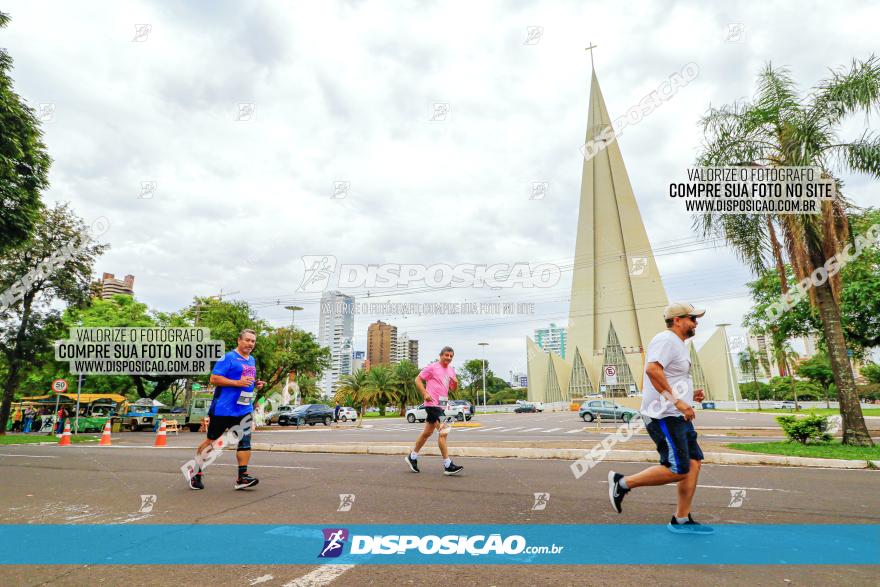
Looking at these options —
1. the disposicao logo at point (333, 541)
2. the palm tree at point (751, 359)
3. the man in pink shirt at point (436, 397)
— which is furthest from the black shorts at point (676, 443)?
the palm tree at point (751, 359)

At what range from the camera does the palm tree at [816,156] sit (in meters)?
10.5

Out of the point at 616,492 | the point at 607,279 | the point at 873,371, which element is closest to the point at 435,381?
the point at 616,492

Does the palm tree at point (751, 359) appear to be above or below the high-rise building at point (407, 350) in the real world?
below

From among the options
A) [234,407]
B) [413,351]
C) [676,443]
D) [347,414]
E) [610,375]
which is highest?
[413,351]

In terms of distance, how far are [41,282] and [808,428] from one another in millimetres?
28408

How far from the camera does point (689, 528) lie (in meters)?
3.63

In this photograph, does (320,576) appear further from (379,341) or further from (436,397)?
(379,341)

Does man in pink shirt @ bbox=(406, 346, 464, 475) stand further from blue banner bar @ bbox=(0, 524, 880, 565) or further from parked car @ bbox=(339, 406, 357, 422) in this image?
parked car @ bbox=(339, 406, 357, 422)

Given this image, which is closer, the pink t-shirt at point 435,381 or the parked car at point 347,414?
the pink t-shirt at point 435,381

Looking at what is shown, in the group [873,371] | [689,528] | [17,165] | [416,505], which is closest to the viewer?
[689,528]

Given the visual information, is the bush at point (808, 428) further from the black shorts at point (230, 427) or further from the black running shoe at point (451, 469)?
the black shorts at point (230, 427)

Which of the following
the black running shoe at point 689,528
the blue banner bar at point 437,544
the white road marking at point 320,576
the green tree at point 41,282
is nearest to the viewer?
the white road marking at point 320,576

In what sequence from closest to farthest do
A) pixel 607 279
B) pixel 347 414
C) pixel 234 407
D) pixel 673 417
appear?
1. pixel 673 417
2. pixel 234 407
3. pixel 347 414
4. pixel 607 279

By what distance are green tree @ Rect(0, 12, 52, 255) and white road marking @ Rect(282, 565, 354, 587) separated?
11.7 meters
